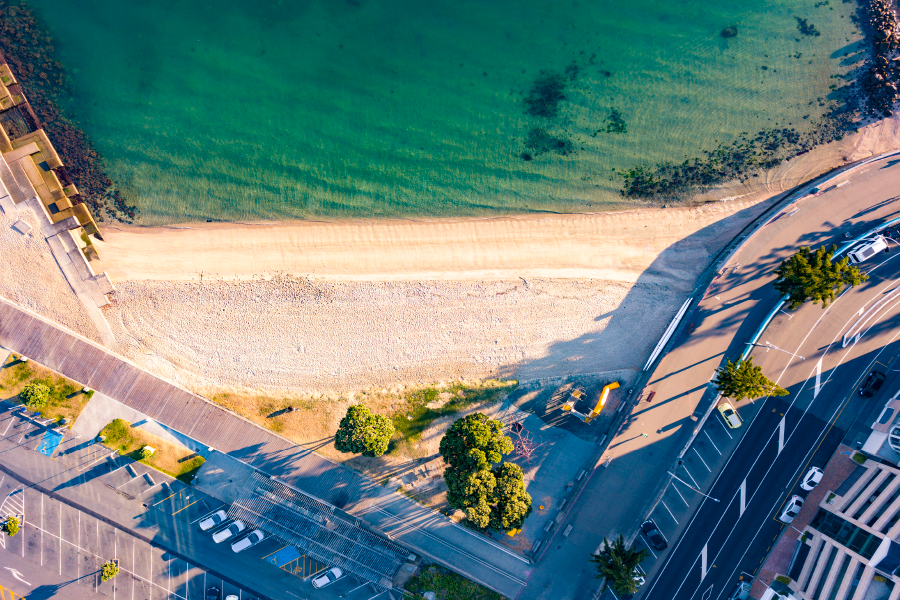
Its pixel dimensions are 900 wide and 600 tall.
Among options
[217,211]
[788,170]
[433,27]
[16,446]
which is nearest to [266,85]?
[217,211]

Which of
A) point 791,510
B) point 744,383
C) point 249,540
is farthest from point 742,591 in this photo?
point 249,540

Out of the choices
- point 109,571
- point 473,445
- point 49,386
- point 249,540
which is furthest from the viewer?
point 49,386

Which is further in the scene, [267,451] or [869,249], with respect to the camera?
[267,451]

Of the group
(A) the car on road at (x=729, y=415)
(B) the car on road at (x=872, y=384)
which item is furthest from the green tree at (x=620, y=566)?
(B) the car on road at (x=872, y=384)

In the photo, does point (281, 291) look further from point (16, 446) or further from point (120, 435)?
point (16, 446)

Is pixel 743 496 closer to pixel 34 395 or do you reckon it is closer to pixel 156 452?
pixel 156 452

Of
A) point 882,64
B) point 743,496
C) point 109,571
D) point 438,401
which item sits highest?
point 882,64

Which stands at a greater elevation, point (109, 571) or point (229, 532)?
point (229, 532)
